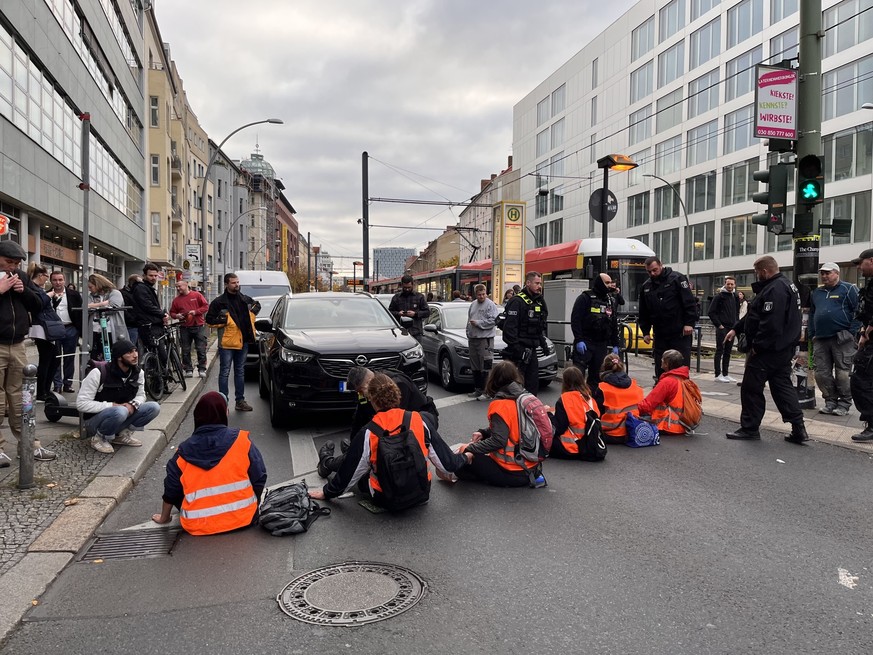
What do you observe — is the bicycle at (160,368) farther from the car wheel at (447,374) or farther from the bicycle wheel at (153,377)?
the car wheel at (447,374)

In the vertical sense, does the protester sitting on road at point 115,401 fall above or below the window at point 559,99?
below

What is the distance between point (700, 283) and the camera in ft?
147

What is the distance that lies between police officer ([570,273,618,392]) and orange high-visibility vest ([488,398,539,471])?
365cm

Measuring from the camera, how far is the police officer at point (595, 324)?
28.7 ft

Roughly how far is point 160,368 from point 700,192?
136 ft

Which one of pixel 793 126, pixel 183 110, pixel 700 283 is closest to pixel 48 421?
pixel 793 126

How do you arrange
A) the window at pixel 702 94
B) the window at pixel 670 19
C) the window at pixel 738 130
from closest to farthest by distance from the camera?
the window at pixel 738 130 → the window at pixel 702 94 → the window at pixel 670 19

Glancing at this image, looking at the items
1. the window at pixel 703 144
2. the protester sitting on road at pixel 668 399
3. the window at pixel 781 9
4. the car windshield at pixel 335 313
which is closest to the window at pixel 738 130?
the window at pixel 703 144

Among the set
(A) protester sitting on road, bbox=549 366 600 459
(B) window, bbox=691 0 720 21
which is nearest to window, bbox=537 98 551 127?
(B) window, bbox=691 0 720 21

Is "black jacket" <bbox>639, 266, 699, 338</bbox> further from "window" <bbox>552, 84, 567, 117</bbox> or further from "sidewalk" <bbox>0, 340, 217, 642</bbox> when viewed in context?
"window" <bbox>552, 84, 567, 117</bbox>

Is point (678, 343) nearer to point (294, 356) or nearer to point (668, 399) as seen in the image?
point (668, 399)

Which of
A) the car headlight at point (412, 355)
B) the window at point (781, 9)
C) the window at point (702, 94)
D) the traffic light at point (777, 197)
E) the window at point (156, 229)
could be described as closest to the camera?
the car headlight at point (412, 355)

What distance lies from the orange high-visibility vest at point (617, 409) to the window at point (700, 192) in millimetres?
39601

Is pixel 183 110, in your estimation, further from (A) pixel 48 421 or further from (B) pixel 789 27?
(A) pixel 48 421
